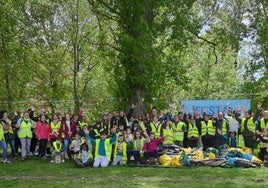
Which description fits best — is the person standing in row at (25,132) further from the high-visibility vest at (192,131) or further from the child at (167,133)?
the high-visibility vest at (192,131)

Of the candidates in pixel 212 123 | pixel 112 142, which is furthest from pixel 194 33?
pixel 112 142

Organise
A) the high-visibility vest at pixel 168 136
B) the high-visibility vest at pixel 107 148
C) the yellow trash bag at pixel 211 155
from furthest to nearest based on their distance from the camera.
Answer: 1. the high-visibility vest at pixel 168 136
2. the high-visibility vest at pixel 107 148
3. the yellow trash bag at pixel 211 155

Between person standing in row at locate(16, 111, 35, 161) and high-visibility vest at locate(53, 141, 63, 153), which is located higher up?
person standing in row at locate(16, 111, 35, 161)

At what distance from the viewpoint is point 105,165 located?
50.1ft

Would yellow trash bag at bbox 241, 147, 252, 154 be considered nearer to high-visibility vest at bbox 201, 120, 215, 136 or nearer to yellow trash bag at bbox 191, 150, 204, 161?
high-visibility vest at bbox 201, 120, 215, 136

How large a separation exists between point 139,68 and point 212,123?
6.62 meters

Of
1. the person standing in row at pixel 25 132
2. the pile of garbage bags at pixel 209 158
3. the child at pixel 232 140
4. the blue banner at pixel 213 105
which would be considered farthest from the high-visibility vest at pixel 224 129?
the person standing in row at pixel 25 132

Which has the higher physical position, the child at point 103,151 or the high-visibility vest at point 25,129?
the high-visibility vest at point 25,129

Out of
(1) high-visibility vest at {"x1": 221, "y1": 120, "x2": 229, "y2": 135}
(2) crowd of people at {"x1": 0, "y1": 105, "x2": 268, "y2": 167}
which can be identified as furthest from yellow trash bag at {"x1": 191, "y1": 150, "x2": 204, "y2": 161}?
(1) high-visibility vest at {"x1": 221, "y1": 120, "x2": 229, "y2": 135}

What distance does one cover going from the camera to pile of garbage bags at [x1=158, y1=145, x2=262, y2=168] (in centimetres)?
1459

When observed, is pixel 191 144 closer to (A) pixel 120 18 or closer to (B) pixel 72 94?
(A) pixel 120 18

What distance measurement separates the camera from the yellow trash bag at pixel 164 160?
1507cm

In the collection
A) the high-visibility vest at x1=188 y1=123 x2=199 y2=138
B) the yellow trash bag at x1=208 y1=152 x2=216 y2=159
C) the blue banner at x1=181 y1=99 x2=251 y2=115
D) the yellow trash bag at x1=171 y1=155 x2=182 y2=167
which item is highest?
the blue banner at x1=181 y1=99 x2=251 y2=115

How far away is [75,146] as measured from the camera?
1645 cm
